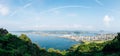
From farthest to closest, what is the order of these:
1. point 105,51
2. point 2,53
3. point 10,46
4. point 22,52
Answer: point 105,51
point 10,46
point 22,52
point 2,53

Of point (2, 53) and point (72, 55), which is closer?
point (2, 53)

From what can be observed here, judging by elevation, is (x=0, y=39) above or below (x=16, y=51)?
above

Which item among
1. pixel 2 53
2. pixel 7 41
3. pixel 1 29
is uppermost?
pixel 1 29

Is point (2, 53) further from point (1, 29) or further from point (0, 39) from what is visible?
point (1, 29)

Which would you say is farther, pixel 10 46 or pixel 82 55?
pixel 82 55

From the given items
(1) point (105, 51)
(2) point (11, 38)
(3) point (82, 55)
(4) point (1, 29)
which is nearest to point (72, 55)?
(3) point (82, 55)

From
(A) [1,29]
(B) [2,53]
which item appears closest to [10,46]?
(B) [2,53]

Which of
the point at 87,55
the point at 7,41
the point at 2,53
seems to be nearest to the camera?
the point at 2,53

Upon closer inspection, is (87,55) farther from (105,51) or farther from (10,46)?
(10,46)

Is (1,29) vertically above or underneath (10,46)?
above
